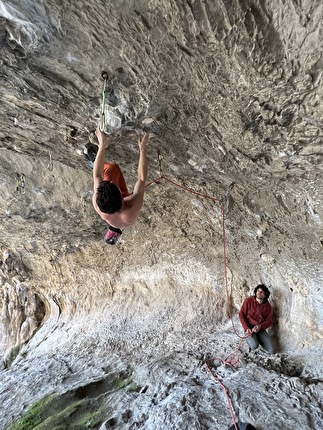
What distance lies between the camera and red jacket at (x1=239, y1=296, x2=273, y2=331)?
15.7ft

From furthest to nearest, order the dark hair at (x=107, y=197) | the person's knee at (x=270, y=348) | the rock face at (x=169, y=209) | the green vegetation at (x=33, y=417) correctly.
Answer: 1. the person's knee at (x=270, y=348)
2. the green vegetation at (x=33, y=417)
3. the dark hair at (x=107, y=197)
4. the rock face at (x=169, y=209)

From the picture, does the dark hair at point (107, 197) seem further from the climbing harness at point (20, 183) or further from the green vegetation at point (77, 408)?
the climbing harness at point (20, 183)

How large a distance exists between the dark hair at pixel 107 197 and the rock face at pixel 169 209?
0.66m

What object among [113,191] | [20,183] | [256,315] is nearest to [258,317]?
[256,315]

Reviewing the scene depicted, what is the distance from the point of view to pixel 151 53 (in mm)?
2271

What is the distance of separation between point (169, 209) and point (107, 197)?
2.42 meters

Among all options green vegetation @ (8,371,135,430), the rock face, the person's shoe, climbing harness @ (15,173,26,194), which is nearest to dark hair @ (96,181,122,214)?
the rock face

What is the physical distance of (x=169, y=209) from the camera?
508 centimetres

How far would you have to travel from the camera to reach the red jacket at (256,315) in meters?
4.78

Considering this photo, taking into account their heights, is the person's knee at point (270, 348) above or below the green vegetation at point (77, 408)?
above

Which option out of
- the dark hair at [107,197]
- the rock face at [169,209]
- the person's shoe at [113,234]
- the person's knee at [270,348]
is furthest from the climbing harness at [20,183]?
the person's knee at [270,348]

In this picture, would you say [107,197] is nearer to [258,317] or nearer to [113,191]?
[113,191]

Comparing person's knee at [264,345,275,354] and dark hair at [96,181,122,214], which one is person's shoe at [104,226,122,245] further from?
person's knee at [264,345,275,354]

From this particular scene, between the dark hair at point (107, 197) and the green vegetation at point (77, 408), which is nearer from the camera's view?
the dark hair at point (107, 197)
